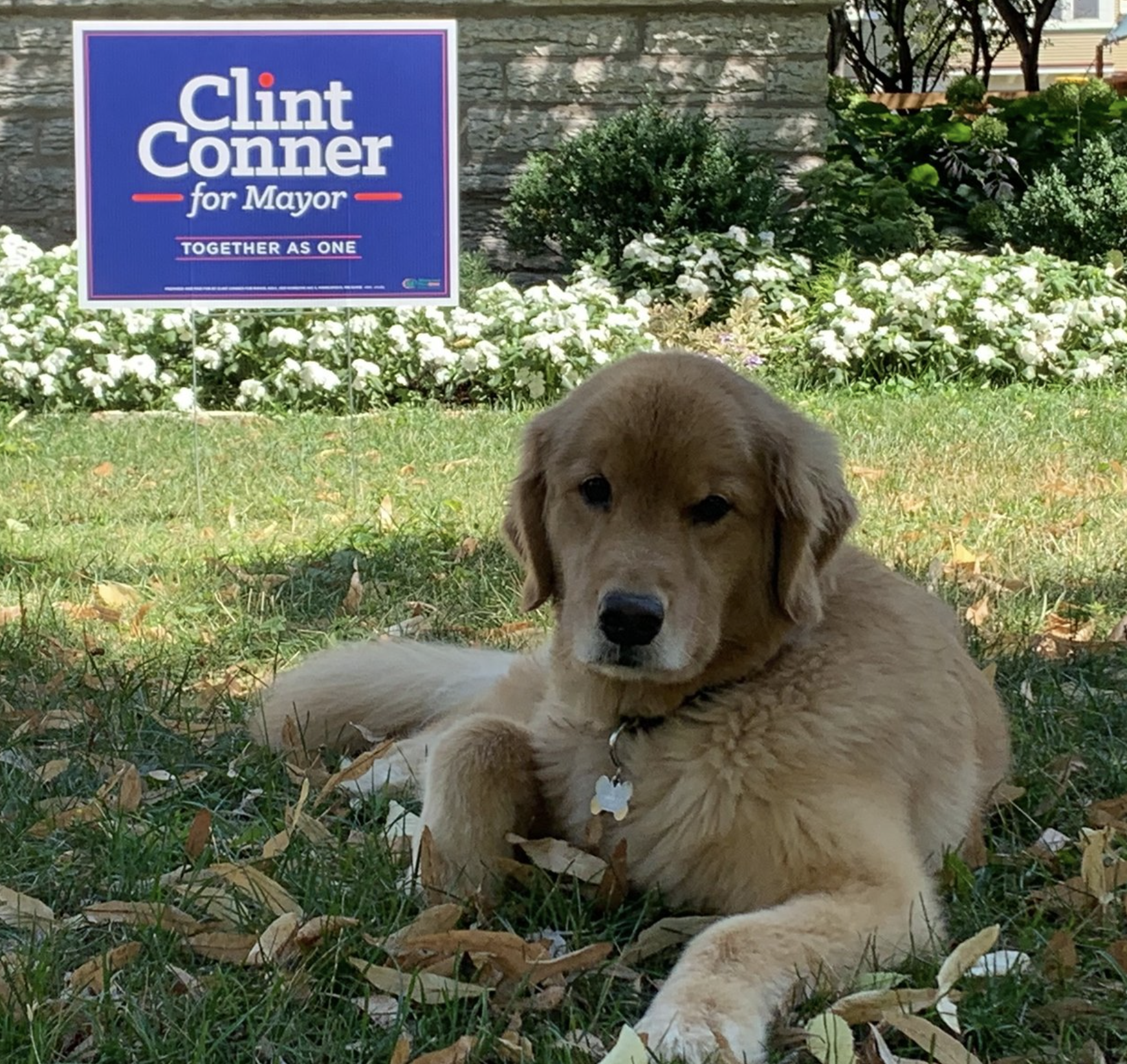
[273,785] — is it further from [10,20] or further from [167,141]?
[10,20]

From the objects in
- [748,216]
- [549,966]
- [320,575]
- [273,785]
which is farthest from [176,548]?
[748,216]

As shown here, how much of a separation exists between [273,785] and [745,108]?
473 inches

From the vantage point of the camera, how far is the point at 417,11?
14289mm

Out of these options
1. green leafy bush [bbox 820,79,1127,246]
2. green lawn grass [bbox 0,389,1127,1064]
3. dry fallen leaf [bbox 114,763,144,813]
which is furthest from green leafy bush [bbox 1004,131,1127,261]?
dry fallen leaf [bbox 114,763,144,813]

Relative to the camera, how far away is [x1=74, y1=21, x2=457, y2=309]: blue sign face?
23.6 feet

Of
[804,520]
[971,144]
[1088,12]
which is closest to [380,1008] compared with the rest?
[804,520]

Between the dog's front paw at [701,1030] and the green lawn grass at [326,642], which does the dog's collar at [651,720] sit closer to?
the green lawn grass at [326,642]

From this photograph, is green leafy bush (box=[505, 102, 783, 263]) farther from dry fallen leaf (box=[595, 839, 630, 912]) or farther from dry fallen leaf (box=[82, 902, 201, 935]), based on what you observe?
dry fallen leaf (box=[82, 902, 201, 935])

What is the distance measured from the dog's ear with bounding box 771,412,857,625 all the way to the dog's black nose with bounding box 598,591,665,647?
32 centimetres

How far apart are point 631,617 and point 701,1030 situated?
0.76 metres

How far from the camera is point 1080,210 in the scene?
44.1ft

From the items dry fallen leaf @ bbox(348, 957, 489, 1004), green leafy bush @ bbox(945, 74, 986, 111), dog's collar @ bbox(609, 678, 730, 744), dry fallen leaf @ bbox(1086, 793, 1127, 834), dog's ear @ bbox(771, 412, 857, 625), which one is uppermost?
green leafy bush @ bbox(945, 74, 986, 111)

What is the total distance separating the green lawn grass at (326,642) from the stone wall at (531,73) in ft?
17.4

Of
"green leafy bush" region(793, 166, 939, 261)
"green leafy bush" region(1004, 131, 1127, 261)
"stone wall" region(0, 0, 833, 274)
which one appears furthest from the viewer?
"stone wall" region(0, 0, 833, 274)
